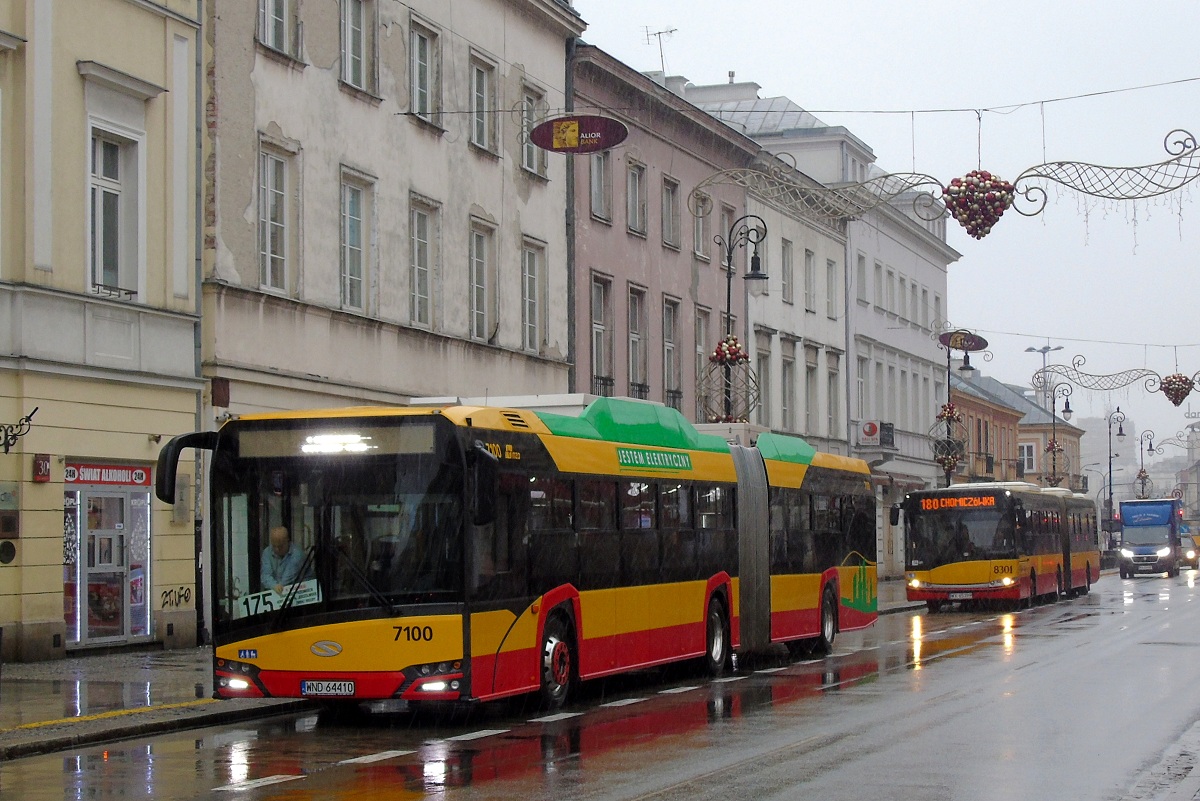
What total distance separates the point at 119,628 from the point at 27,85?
277 inches

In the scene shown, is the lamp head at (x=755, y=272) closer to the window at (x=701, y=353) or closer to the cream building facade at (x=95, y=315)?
the window at (x=701, y=353)

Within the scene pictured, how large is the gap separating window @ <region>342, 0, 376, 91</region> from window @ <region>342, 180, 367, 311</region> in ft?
5.84

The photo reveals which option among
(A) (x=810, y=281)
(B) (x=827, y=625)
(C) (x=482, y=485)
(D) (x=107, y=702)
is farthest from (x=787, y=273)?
(C) (x=482, y=485)

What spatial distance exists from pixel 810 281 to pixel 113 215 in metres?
35.2

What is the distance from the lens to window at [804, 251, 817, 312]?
55.4 meters

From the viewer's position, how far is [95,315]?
74.2 ft

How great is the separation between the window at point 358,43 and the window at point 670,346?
15.2m

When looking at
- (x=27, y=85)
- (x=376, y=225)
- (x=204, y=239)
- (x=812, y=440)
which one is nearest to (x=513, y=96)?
(x=376, y=225)

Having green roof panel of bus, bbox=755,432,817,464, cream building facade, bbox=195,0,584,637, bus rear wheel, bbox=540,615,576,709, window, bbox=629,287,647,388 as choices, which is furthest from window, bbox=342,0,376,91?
bus rear wheel, bbox=540,615,576,709

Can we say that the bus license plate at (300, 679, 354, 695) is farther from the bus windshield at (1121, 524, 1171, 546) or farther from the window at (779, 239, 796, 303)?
the bus windshield at (1121, 524, 1171, 546)

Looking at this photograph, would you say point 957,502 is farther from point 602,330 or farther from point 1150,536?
point 1150,536

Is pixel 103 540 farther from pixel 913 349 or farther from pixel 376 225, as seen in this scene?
pixel 913 349

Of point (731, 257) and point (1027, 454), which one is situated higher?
point (731, 257)

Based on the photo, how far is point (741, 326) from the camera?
4878 centimetres
